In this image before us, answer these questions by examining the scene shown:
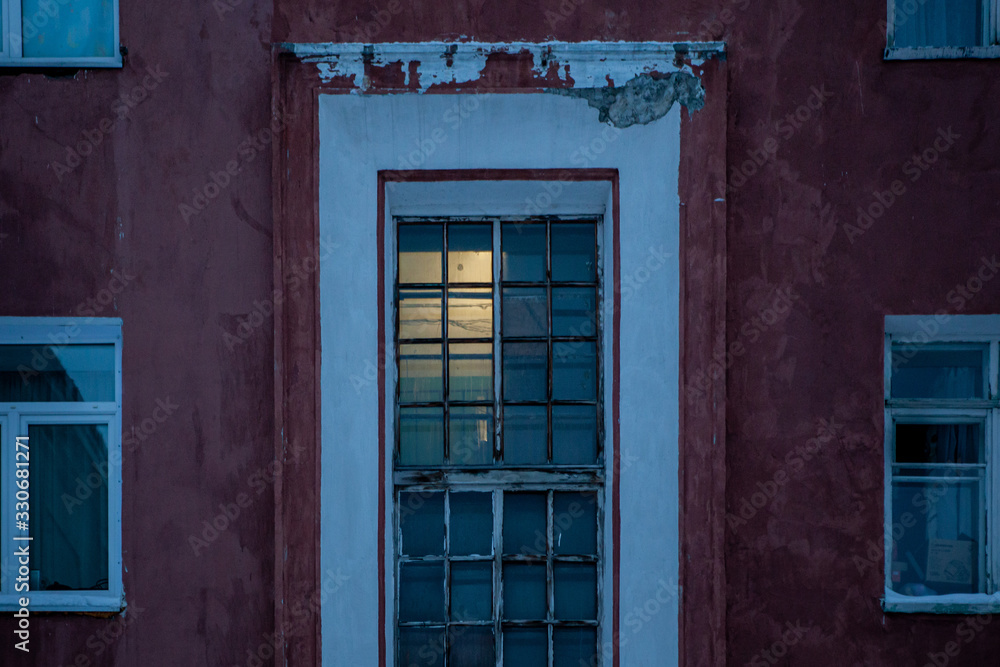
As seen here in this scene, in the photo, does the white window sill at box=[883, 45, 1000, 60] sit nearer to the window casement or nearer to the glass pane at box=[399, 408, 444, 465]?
the glass pane at box=[399, 408, 444, 465]

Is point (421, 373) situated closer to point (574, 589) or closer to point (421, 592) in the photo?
point (421, 592)

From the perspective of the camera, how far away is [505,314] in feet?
13.5

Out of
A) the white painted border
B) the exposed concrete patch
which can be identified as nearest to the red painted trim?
the white painted border

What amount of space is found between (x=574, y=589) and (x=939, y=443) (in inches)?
88.3

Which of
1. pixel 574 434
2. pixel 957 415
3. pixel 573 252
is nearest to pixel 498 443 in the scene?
pixel 574 434

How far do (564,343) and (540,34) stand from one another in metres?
1.70

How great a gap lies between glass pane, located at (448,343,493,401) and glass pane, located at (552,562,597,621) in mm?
1065

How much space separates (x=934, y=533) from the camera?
4.06 metres

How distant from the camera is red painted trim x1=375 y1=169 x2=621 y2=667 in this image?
3.81 meters

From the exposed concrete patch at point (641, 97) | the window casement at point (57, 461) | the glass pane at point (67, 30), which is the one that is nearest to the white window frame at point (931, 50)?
the exposed concrete patch at point (641, 97)

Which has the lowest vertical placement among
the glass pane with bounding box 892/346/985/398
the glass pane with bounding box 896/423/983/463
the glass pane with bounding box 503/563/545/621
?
the glass pane with bounding box 503/563/545/621

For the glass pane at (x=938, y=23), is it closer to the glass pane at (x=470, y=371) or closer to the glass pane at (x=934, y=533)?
the glass pane at (x=934, y=533)

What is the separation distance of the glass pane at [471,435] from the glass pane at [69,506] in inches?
78.5

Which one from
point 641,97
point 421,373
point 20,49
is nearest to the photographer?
point 641,97
